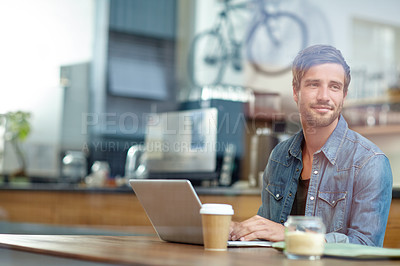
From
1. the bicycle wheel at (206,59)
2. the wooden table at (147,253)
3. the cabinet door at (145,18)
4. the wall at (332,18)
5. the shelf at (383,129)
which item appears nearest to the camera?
the wooden table at (147,253)

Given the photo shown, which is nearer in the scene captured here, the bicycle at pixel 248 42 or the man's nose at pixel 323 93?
the man's nose at pixel 323 93

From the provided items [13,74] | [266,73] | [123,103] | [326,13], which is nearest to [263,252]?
[266,73]

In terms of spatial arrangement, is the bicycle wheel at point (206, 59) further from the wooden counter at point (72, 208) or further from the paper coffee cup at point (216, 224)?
the paper coffee cup at point (216, 224)

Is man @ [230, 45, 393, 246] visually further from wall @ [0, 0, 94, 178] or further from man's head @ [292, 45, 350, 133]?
wall @ [0, 0, 94, 178]

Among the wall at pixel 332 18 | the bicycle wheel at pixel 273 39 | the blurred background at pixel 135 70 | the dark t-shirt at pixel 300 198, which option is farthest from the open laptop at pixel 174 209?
the bicycle wheel at pixel 273 39

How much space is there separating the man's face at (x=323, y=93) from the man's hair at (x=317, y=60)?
12mm

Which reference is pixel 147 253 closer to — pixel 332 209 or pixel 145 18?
pixel 332 209

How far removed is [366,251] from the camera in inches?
38.8

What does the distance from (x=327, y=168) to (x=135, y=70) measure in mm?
3312

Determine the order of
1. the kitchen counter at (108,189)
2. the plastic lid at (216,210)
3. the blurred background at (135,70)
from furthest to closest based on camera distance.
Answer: the blurred background at (135,70), the kitchen counter at (108,189), the plastic lid at (216,210)

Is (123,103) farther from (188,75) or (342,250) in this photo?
(342,250)

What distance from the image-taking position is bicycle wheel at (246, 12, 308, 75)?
127 inches

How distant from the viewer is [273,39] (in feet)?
11.6

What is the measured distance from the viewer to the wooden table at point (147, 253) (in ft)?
2.96
